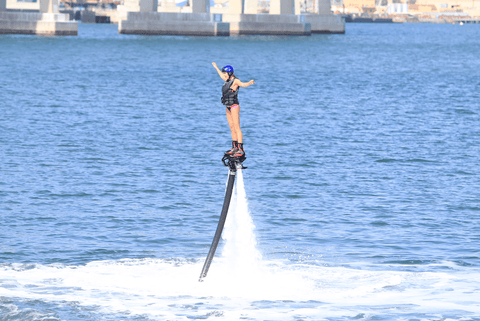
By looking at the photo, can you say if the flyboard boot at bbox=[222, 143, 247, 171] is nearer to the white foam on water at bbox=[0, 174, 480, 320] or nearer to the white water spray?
the white foam on water at bbox=[0, 174, 480, 320]

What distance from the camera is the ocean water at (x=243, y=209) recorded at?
917 inches

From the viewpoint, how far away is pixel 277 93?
9006 centimetres

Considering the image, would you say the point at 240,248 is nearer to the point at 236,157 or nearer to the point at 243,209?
the point at 243,209

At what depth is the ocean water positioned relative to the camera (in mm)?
23281

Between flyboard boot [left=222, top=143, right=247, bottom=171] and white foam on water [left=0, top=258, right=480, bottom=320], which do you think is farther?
white foam on water [left=0, top=258, right=480, bottom=320]

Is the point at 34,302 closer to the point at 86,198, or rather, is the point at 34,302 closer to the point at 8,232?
the point at 8,232

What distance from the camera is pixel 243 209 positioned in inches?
893

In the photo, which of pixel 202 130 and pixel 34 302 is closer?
pixel 34 302

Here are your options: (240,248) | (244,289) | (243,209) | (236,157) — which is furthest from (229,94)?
(240,248)

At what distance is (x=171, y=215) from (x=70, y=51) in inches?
5332

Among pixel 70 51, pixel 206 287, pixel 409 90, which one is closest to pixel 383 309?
pixel 206 287

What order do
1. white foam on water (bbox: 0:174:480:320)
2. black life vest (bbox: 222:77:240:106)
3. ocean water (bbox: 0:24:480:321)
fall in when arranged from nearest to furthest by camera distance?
black life vest (bbox: 222:77:240:106) < white foam on water (bbox: 0:174:480:320) < ocean water (bbox: 0:24:480:321)

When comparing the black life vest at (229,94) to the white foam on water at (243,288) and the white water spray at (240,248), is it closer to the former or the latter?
the white foam on water at (243,288)

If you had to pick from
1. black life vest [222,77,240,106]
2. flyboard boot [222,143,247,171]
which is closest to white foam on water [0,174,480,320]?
flyboard boot [222,143,247,171]
